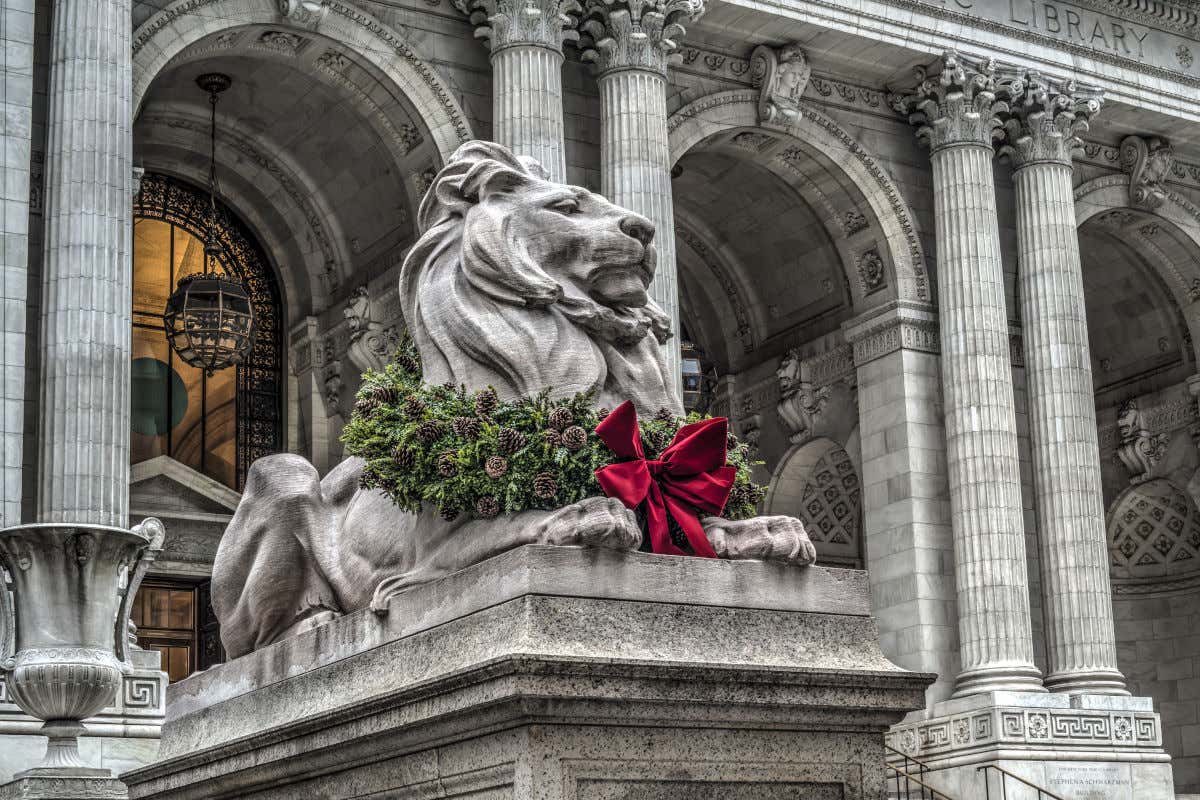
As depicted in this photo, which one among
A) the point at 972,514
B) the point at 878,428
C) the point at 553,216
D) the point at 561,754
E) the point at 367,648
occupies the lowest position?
the point at 561,754

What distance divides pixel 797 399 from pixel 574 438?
23.2 m

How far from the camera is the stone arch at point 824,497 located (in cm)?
3041

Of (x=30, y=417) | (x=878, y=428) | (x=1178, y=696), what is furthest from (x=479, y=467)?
(x=1178, y=696)

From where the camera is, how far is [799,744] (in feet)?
21.0

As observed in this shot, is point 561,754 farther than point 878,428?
No

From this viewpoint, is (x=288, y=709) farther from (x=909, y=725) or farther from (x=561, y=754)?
(x=909, y=725)

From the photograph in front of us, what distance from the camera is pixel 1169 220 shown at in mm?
30531

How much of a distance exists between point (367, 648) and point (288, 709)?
0.57 m

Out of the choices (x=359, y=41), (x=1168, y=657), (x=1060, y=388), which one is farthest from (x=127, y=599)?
(x=1168, y=657)

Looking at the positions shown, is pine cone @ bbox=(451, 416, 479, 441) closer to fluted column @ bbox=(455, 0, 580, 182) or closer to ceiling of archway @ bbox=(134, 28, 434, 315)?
fluted column @ bbox=(455, 0, 580, 182)

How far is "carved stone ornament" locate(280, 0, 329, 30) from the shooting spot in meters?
22.5

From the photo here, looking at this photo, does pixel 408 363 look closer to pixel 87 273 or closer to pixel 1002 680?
pixel 87 273

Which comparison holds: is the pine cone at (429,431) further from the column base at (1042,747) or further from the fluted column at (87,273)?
the column base at (1042,747)

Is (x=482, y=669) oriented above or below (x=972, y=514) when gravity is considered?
below
